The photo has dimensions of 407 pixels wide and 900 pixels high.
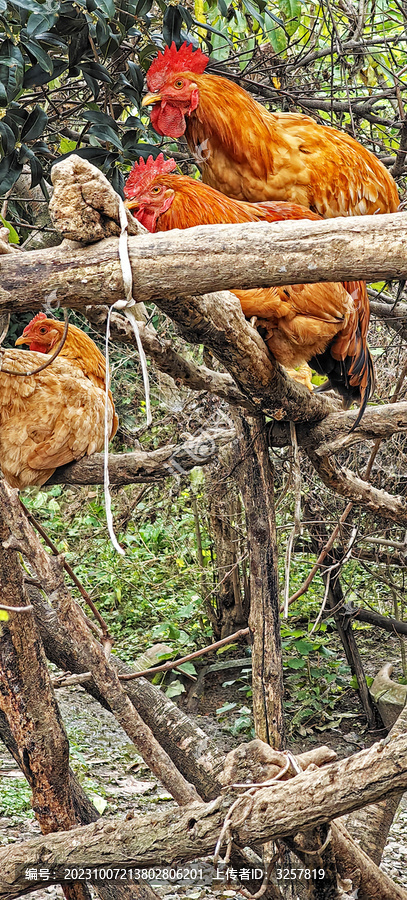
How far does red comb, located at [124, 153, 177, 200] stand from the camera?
1.94m

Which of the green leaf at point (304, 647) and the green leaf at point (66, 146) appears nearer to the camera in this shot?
the green leaf at point (66, 146)

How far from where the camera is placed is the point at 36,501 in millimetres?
5602

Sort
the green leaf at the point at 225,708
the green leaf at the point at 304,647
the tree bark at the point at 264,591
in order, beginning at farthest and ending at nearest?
the green leaf at the point at 304,647, the green leaf at the point at 225,708, the tree bark at the point at 264,591

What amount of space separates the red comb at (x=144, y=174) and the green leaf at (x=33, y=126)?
29cm

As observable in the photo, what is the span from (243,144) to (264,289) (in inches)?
26.0

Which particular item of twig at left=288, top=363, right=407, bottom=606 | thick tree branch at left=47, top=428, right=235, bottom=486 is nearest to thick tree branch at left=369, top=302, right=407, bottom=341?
twig at left=288, top=363, right=407, bottom=606

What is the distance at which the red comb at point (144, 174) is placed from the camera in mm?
1938

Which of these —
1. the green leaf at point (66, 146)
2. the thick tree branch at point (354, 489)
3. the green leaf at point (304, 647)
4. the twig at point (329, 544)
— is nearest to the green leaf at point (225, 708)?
the green leaf at point (304, 647)

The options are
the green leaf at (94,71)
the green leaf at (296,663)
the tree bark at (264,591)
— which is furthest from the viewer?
the green leaf at (296,663)

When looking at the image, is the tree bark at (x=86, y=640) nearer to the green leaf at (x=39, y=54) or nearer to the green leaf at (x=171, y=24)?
the green leaf at (x=39, y=54)

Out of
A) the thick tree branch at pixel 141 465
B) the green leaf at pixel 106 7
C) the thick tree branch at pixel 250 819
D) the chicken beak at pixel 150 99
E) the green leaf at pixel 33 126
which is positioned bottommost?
the thick tree branch at pixel 250 819

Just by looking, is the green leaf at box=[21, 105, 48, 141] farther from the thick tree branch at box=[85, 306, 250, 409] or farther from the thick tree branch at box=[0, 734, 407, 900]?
the thick tree branch at box=[0, 734, 407, 900]

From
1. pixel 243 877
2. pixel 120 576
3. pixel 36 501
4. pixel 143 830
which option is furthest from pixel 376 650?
pixel 143 830

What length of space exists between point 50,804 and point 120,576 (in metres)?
3.95
